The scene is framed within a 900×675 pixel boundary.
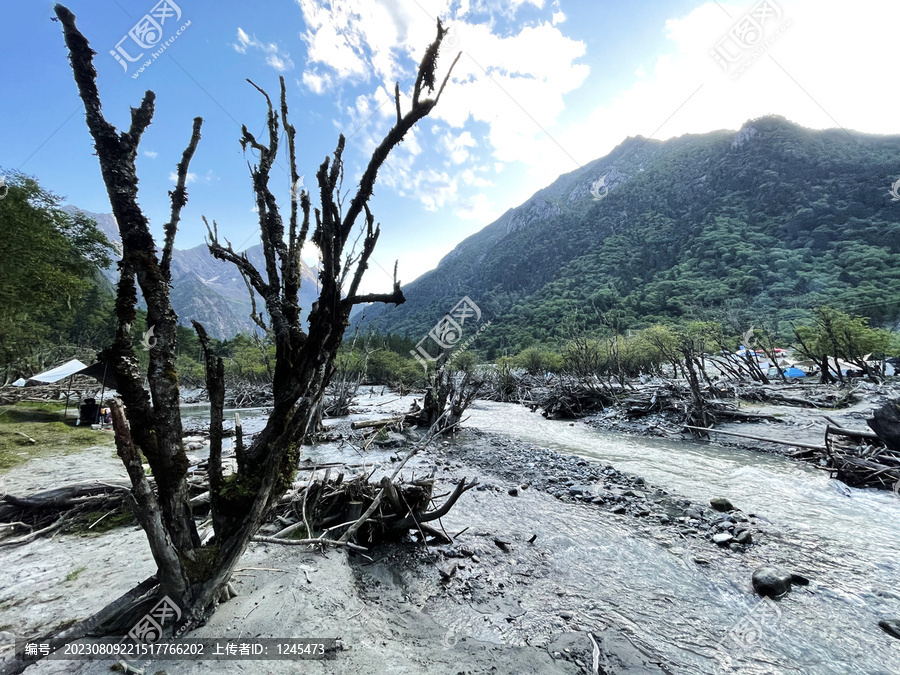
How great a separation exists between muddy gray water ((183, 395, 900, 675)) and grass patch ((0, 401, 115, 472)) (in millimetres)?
10421

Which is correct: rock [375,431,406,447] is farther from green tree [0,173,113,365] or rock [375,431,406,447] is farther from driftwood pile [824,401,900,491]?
green tree [0,173,113,365]

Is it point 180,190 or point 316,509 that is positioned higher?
point 180,190

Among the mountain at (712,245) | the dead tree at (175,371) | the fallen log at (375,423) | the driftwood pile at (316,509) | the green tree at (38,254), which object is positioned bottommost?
the fallen log at (375,423)

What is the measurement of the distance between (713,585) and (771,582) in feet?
2.12

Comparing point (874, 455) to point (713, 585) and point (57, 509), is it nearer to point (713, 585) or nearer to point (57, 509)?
point (713, 585)

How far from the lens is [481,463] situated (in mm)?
10875

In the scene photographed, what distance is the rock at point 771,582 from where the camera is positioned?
4426 mm

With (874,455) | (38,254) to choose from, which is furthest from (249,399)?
(874,455)

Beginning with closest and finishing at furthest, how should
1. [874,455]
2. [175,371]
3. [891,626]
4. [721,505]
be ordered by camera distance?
[175,371], [891,626], [721,505], [874,455]

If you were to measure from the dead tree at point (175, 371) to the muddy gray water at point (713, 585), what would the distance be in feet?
7.77

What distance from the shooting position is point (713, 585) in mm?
4660

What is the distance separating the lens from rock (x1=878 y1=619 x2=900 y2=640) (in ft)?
12.5

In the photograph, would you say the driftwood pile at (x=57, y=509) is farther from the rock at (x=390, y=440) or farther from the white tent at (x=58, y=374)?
the white tent at (x=58, y=374)

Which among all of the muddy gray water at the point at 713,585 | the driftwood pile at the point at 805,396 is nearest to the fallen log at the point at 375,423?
the muddy gray water at the point at 713,585
